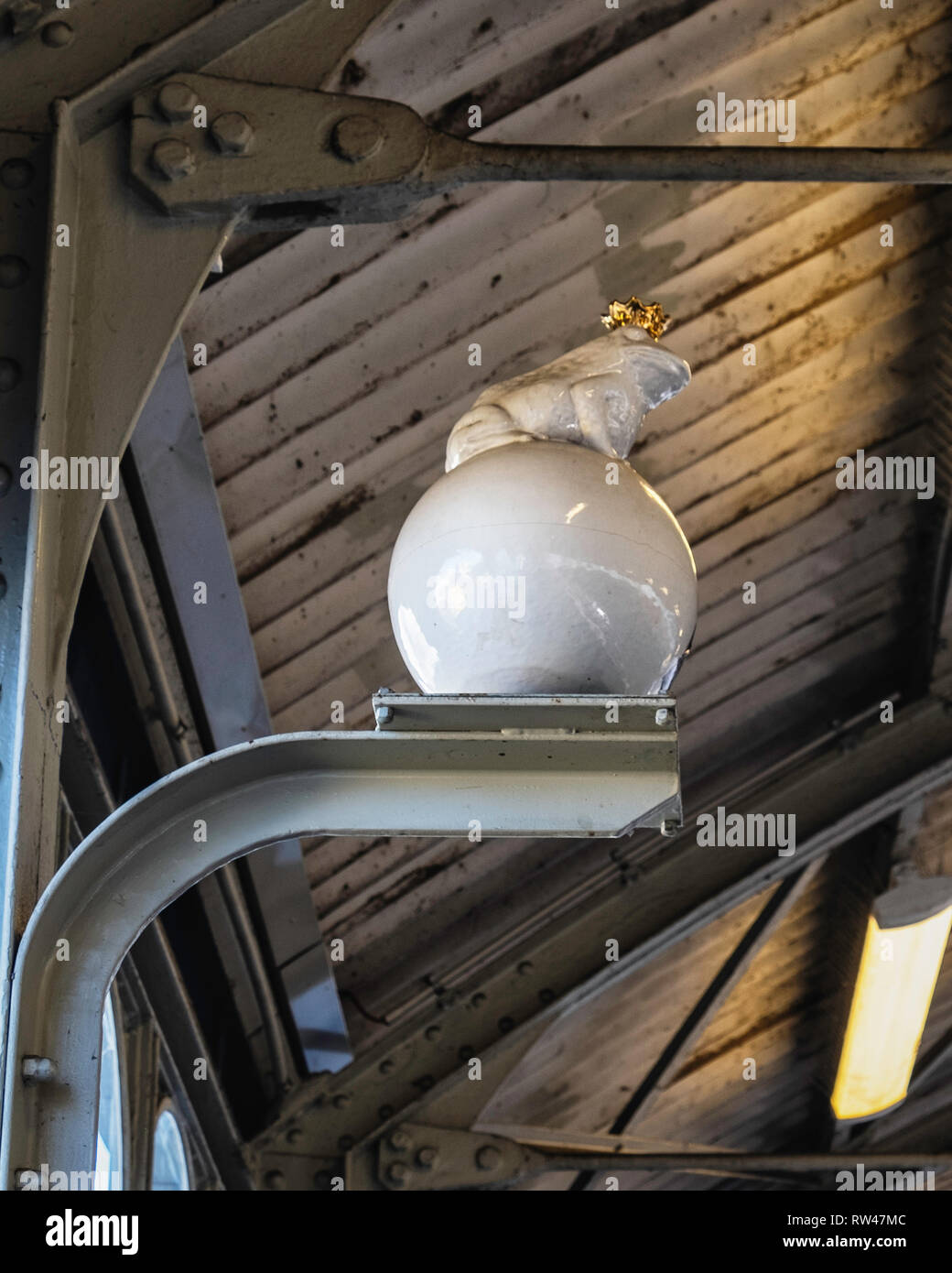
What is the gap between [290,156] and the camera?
259cm

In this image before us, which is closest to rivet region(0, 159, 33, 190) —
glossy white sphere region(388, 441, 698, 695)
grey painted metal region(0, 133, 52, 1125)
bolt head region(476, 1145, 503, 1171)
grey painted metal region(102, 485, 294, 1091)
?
grey painted metal region(0, 133, 52, 1125)

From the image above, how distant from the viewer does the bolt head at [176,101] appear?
254 centimetres

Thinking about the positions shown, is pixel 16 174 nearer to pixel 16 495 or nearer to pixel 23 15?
pixel 23 15

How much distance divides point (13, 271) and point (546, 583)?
0.97 metres

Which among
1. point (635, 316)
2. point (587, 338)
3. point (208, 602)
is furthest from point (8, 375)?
point (587, 338)

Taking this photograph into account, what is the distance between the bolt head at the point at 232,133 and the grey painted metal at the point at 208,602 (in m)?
1.38

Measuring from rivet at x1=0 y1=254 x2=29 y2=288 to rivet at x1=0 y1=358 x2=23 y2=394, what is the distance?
5.2 inches

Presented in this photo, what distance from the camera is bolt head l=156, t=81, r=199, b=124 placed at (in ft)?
8.33

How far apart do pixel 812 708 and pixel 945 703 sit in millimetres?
591

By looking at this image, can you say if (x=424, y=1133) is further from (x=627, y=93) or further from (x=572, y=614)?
(x=572, y=614)

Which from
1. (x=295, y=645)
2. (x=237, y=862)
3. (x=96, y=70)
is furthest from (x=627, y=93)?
(x=237, y=862)

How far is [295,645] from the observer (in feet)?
A: 17.4

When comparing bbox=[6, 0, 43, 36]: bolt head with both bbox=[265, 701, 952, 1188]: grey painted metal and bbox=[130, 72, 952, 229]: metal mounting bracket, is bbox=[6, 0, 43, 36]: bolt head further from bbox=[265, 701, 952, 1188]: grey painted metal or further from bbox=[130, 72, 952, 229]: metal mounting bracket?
bbox=[265, 701, 952, 1188]: grey painted metal

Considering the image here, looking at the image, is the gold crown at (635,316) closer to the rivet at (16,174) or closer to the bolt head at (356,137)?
the bolt head at (356,137)
